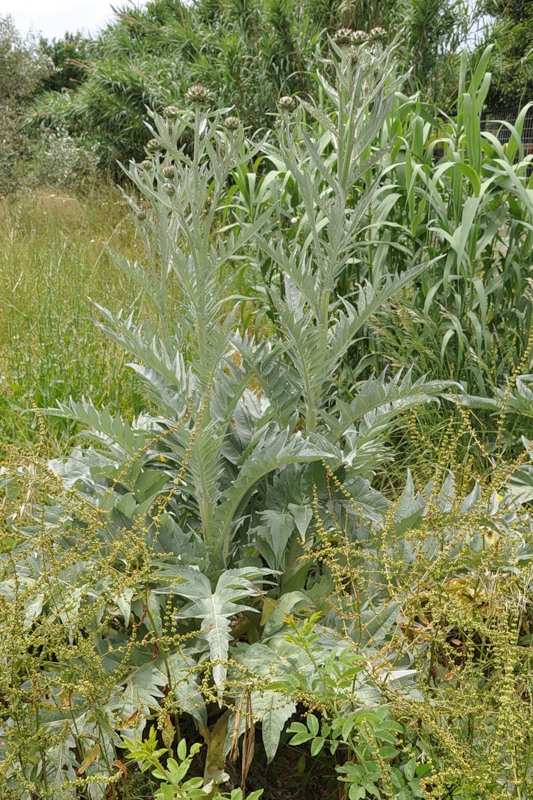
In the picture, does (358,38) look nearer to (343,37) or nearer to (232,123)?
(343,37)

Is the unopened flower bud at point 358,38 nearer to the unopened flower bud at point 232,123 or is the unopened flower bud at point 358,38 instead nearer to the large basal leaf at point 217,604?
the unopened flower bud at point 232,123

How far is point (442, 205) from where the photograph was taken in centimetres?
316

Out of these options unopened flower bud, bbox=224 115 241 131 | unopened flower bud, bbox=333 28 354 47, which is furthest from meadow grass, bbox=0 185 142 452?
unopened flower bud, bbox=333 28 354 47

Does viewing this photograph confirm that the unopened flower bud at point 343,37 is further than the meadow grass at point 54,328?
No

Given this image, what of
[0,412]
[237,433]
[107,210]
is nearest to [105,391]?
[0,412]

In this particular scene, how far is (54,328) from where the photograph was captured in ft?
13.2

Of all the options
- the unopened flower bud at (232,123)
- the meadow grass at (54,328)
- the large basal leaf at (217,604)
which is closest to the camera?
the large basal leaf at (217,604)

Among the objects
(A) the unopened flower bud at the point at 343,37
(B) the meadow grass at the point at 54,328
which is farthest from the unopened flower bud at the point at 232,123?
(B) the meadow grass at the point at 54,328

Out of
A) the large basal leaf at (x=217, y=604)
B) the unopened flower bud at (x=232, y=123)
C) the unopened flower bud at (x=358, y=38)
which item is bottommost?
the large basal leaf at (x=217, y=604)

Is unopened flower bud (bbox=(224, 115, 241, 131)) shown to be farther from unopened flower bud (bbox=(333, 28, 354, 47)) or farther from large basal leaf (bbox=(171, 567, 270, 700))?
large basal leaf (bbox=(171, 567, 270, 700))

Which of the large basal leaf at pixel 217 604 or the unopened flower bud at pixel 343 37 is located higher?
the unopened flower bud at pixel 343 37

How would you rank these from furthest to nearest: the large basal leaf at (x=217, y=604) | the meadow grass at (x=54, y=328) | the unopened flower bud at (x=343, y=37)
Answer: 1. the meadow grass at (x=54, y=328)
2. the unopened flower bud at (x=343, y=37)
3. the large basal leaf at (x=217, y=604)

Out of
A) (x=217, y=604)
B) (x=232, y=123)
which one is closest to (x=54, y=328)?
(x=232, y=123)

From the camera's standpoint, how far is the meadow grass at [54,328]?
3.24 m
